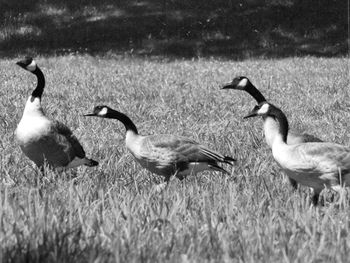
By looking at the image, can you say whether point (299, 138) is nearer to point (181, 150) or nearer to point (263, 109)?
point (263, 109)

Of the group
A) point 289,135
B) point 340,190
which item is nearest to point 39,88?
point 289,135

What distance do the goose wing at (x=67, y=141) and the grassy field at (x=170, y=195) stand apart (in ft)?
0.70

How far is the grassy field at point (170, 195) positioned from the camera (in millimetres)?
3891

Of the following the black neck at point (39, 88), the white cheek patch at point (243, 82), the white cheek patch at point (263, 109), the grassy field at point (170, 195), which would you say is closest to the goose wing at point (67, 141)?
the grassy field at point (170, 195)

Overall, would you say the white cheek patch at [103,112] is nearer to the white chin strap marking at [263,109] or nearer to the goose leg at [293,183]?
the white chin strap marking at [263,109]

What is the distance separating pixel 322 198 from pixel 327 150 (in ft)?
2.26

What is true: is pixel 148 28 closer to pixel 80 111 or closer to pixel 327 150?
pixel 80 111

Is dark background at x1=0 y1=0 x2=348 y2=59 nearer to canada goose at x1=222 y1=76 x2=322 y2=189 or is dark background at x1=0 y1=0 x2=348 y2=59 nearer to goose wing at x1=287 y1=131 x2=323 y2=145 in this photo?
canada goose at x1=222 y1=76 x2=322 y2=189

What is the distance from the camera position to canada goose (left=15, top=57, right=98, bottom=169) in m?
6.41

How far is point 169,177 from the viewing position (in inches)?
253

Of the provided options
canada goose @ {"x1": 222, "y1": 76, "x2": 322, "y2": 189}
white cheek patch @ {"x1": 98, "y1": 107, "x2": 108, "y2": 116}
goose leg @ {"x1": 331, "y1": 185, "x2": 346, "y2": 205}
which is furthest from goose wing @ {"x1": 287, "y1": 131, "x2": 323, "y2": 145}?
white cheek patch @ {"x1": 98, "y1": 107, "x2": 108, "y2": 116}

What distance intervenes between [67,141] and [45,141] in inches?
9.5

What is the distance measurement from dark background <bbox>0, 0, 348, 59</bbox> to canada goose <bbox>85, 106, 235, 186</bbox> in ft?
50.0

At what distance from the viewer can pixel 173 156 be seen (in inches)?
247
